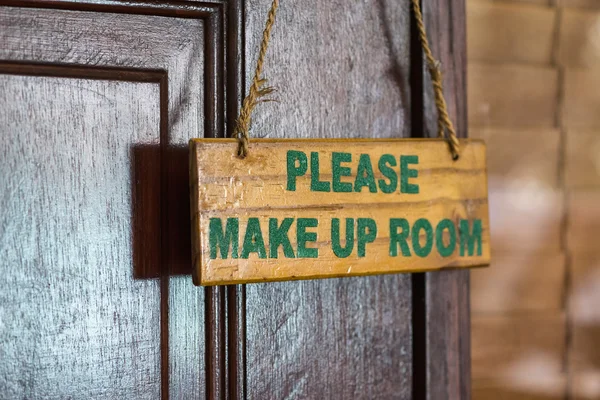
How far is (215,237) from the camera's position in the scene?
53cm

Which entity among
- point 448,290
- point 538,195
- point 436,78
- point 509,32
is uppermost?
point 509,32

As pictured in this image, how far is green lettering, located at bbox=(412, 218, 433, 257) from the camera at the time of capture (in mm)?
606

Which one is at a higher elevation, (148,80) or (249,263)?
(148,80)

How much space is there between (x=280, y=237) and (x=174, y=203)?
0.38ft

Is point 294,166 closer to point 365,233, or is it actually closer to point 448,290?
point 365,233

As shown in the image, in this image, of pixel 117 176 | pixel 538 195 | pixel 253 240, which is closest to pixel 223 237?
pixel 253 240

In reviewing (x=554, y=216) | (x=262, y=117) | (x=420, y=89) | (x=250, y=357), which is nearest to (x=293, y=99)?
(x=262, y=117)

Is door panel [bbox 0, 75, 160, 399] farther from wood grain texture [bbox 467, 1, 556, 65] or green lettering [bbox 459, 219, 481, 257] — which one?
wood grain texture [bbox 467, 1, 556, 65]

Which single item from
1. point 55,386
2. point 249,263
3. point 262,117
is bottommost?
point 55,386

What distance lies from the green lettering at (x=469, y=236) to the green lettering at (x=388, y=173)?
3.4 inches

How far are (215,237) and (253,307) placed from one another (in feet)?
0.40

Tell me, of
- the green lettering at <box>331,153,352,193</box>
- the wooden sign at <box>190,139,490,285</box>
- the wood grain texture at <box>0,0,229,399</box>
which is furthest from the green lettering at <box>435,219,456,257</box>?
the wood grain texture at <box>0,0,229,399</box>

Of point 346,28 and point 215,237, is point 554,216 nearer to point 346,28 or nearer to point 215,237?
point 346,28

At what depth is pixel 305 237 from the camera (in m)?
0.56
